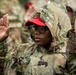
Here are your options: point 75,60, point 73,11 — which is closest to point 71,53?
point 75,60

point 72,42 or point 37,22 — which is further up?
point 37,22

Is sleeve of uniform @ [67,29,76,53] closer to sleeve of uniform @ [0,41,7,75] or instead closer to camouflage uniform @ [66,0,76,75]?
camouflage uniform @ [66,0,76,75]

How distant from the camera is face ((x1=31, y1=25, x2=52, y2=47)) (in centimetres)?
Result: 691

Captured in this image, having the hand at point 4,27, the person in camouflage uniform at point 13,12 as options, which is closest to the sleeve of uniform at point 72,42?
the hand at point 4,27

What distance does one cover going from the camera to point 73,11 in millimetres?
10461

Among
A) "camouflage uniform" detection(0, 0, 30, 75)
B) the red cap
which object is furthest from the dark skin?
"camouflage uniform" detection(0, 0, 30, 75)

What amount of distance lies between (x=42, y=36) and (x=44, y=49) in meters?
0.18

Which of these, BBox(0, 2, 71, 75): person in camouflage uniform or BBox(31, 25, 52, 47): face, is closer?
BBox(0, 2, 71, 75): person in camouflage uniform

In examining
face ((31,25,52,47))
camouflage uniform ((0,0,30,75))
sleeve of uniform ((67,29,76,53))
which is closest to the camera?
sleeve of uniform ((67,29,76,53))

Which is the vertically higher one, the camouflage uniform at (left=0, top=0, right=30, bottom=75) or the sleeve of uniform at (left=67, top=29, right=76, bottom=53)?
the sleeve of uniform at (left=67, top=29, right=76, bottom=53)

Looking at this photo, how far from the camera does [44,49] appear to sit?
22.9 ft

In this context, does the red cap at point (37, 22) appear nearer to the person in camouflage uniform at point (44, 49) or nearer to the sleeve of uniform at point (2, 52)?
the person in camouflage uniform at point (44, 49)

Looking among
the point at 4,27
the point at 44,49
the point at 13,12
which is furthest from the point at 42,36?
the point at 13,12

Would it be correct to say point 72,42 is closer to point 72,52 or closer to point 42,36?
point 72,52
